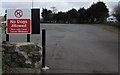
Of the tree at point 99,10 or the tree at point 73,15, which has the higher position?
the tree at point 73,15

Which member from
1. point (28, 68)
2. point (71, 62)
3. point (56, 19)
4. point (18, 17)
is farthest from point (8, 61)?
point (56, 19)

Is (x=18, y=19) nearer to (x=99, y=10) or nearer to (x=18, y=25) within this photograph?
(x=18, y=25)

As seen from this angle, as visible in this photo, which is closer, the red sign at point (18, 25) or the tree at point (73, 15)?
the red sign at point (18, 25)

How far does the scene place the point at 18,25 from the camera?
593cm

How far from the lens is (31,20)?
5988 mm

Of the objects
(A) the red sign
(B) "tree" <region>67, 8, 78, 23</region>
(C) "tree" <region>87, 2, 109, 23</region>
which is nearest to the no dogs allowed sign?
(A) the red sign

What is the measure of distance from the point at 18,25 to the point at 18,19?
186 millimetres

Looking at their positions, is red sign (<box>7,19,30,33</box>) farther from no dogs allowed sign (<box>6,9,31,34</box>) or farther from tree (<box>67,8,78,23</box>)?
tree (<box>67,8,78,23</box>)

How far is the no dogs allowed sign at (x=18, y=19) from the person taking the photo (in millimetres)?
5910

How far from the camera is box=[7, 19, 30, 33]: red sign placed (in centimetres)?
592

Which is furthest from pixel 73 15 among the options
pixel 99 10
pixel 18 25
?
pixel 18 25

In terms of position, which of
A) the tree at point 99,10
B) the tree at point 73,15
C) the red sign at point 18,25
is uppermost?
the tree at point 73,15

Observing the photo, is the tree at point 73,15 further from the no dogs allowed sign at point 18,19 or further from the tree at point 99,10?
the no dogs allowed sign at point 18,19

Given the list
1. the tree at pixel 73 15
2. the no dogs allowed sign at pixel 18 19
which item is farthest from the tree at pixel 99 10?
the tree at pixel 73 15
